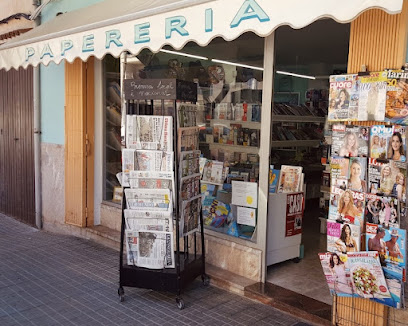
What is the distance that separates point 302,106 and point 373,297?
4.93 m

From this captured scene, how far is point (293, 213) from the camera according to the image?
4.93 meters

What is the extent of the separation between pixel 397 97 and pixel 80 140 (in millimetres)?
Answer: 4561

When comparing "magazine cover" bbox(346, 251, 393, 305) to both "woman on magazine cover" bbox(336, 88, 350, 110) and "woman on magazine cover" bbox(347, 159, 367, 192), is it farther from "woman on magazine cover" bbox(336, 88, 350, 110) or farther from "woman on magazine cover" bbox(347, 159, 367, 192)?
"woman on magazine cover" bbox(336, 88, 350, 110)

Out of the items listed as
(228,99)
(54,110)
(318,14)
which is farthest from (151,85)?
(54,110)

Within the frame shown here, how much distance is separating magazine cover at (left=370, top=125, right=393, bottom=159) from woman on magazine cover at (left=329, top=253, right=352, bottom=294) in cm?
83

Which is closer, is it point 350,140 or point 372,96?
point 372,96

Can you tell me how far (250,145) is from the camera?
470 cm

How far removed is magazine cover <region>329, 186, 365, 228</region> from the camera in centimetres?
324

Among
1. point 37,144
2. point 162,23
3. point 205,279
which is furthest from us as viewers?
point 37,144

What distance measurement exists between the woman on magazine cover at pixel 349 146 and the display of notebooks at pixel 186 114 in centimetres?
145

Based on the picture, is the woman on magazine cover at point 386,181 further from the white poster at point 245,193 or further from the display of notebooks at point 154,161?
the display of notebooks at point 154,161

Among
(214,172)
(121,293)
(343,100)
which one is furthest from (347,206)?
(121,293)

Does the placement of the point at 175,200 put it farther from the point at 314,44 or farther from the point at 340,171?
the point at 314,44

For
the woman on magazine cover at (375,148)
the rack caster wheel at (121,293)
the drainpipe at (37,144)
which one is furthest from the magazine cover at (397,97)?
the drainpipe at (37,144)
